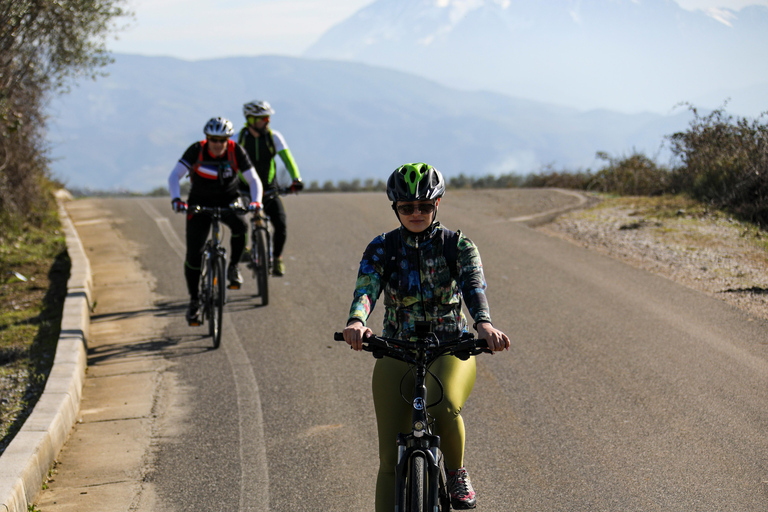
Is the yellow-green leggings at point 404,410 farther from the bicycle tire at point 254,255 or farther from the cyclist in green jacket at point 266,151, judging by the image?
the cyclist in green jacket at point 266,151

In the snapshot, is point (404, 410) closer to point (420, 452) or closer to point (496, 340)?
point (420, 452)

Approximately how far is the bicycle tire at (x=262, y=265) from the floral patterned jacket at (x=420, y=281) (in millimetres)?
5513

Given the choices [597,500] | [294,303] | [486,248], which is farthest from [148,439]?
[486,248]

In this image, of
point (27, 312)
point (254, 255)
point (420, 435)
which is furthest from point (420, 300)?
point (27, 312)

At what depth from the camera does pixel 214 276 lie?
753cm

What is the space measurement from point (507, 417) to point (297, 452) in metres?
1.59

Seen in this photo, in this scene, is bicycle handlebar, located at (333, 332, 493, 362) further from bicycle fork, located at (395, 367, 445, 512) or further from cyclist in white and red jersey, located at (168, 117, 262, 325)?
cyclist in white and red jersey, located at (168, 117, 262, 325)

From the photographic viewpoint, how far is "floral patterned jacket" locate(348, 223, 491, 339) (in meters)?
3.42

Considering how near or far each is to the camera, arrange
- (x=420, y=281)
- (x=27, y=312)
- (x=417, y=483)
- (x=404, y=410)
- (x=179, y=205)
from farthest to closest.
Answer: (x=27, y=312) < (x=179, y=205) < (x=420, y=281) < (x=404, y=410) < (x=417, y=483)

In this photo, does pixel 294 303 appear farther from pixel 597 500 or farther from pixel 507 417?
pixel 597 500

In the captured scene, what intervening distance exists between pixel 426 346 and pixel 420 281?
505 mm

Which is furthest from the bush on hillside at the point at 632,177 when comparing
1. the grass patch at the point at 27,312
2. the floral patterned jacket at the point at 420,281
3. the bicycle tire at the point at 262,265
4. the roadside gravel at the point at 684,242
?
the floral patterned jacket at the point at 420,281

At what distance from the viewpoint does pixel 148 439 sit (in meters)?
5.30

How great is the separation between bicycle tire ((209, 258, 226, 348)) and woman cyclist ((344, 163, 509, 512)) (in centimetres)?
416
